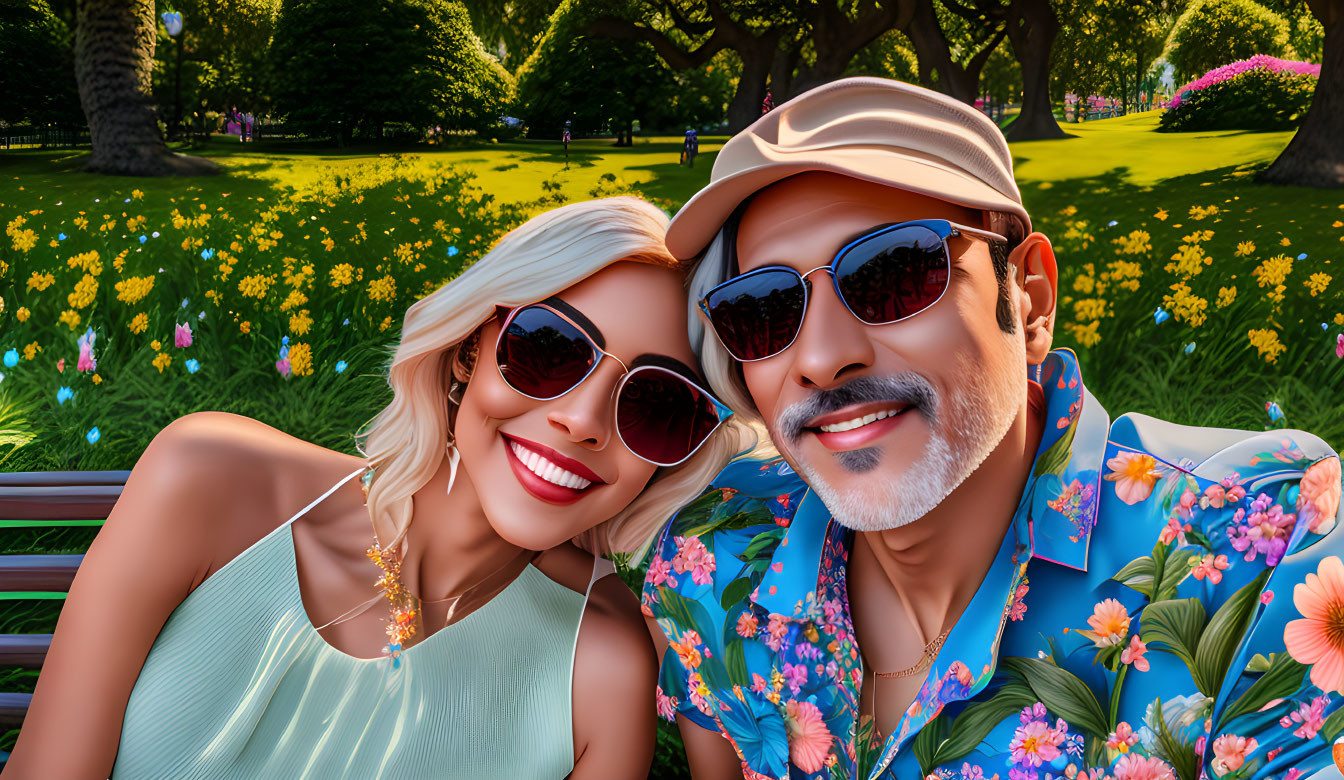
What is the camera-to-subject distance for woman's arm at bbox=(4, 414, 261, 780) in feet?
6.61

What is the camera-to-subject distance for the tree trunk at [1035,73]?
5.77 meters

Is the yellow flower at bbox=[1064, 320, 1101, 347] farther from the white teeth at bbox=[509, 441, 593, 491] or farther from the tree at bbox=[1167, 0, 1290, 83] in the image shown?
the white teeth at bbox=[509, 441, 593, 491]

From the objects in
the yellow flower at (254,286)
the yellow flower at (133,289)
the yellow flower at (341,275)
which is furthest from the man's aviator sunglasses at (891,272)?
the yellow flower at (133,289)

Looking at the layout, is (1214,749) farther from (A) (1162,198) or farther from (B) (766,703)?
(A) (1162,198)

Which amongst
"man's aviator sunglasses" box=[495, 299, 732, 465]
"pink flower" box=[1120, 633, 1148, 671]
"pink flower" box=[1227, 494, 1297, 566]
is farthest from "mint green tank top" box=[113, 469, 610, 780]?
"pink flower" box=[1227, 494, 1297, 566]

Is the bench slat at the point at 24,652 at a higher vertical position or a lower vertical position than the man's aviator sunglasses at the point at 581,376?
lower

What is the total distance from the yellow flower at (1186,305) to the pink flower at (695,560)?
295cm

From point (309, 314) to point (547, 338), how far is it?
2.82 metres

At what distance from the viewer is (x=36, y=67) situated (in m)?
6.04

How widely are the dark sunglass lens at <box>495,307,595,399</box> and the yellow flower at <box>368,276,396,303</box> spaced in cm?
269

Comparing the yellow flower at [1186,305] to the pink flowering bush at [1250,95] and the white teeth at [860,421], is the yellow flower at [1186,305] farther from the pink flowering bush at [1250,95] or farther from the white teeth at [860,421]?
the white teeth at [860,421]

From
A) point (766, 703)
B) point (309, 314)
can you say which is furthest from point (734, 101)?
point (766, 703)

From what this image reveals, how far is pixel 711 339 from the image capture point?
201cm

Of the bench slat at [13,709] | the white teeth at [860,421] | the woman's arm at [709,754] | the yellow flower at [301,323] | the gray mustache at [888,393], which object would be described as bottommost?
the bench slat at [13,709]
